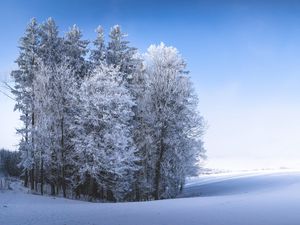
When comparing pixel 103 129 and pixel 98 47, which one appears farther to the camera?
pixel 98 47

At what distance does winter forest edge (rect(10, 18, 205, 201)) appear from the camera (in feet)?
98.6

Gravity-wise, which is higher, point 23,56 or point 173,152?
point 23,56

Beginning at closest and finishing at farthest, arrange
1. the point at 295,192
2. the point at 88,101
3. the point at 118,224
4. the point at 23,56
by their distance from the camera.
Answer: the point at 118,224 → the point at 295,192 → the point at 88,101 → the point at 23,56

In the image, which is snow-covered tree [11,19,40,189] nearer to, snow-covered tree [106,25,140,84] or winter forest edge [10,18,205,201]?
winter forest edge [10,18,205,201]

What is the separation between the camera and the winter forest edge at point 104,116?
98.6ft

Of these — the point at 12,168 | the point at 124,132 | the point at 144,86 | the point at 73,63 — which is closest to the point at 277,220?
the point at 124,132

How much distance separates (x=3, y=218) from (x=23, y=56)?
74.7 feet

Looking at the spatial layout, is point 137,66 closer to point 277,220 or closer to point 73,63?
point 73,63

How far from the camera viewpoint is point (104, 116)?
29781mm

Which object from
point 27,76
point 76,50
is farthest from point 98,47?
point 27,76

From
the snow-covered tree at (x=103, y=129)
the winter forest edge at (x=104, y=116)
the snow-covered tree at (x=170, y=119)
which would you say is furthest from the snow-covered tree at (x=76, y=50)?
the snow-covered tree at (x=170, y=119)

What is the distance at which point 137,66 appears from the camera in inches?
1425

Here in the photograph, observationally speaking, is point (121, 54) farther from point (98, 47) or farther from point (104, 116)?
point (104, 116)

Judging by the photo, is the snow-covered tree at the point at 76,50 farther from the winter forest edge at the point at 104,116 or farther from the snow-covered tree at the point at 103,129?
the snow-covered tree at the point at 103,129
